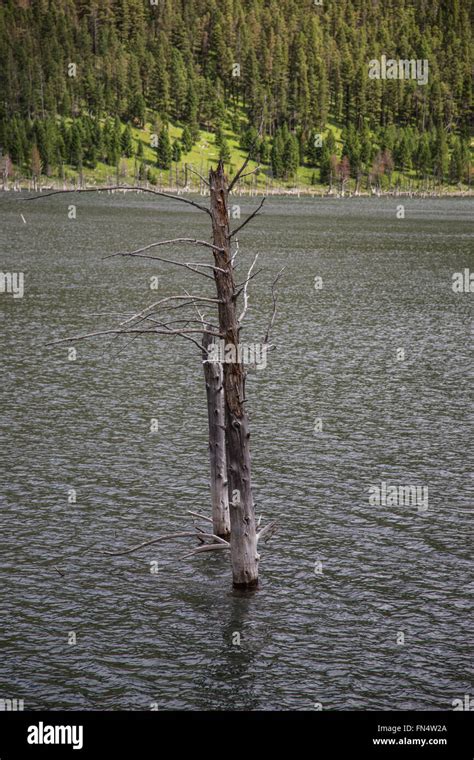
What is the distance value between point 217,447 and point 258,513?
3.47 meters

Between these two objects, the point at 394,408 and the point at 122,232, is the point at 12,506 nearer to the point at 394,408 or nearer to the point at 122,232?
the point at 394,408

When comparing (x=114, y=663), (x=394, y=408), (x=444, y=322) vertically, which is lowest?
(x=114, y=663)

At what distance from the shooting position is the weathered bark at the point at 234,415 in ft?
63.1

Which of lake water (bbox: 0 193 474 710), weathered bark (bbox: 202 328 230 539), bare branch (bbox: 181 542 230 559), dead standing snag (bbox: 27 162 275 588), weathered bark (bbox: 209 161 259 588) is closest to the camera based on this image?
lake water (bbox: 0 193 474 710)

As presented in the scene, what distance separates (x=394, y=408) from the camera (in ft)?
128

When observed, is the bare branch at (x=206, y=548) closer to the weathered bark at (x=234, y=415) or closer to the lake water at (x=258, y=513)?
the lake water at (x=258, y=513)

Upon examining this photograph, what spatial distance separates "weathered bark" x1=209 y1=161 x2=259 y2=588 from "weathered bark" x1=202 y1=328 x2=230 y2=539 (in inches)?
125

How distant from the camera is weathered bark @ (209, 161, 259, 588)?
19219 millimetres

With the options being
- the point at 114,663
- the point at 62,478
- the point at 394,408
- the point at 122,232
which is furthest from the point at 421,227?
the point at 114,663

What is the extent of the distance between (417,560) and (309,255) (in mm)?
84912

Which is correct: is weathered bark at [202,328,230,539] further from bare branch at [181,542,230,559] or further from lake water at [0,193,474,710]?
bare branch at [181,542,230,559]

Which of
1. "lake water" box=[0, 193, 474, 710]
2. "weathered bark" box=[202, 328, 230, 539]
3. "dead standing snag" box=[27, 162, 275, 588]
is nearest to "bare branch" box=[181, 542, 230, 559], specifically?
"dead standing snag" box=[27, 162, 275, 588]

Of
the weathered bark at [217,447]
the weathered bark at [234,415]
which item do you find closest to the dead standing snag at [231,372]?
the weathered bark at [234,415]

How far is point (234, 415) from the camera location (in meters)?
20.1
